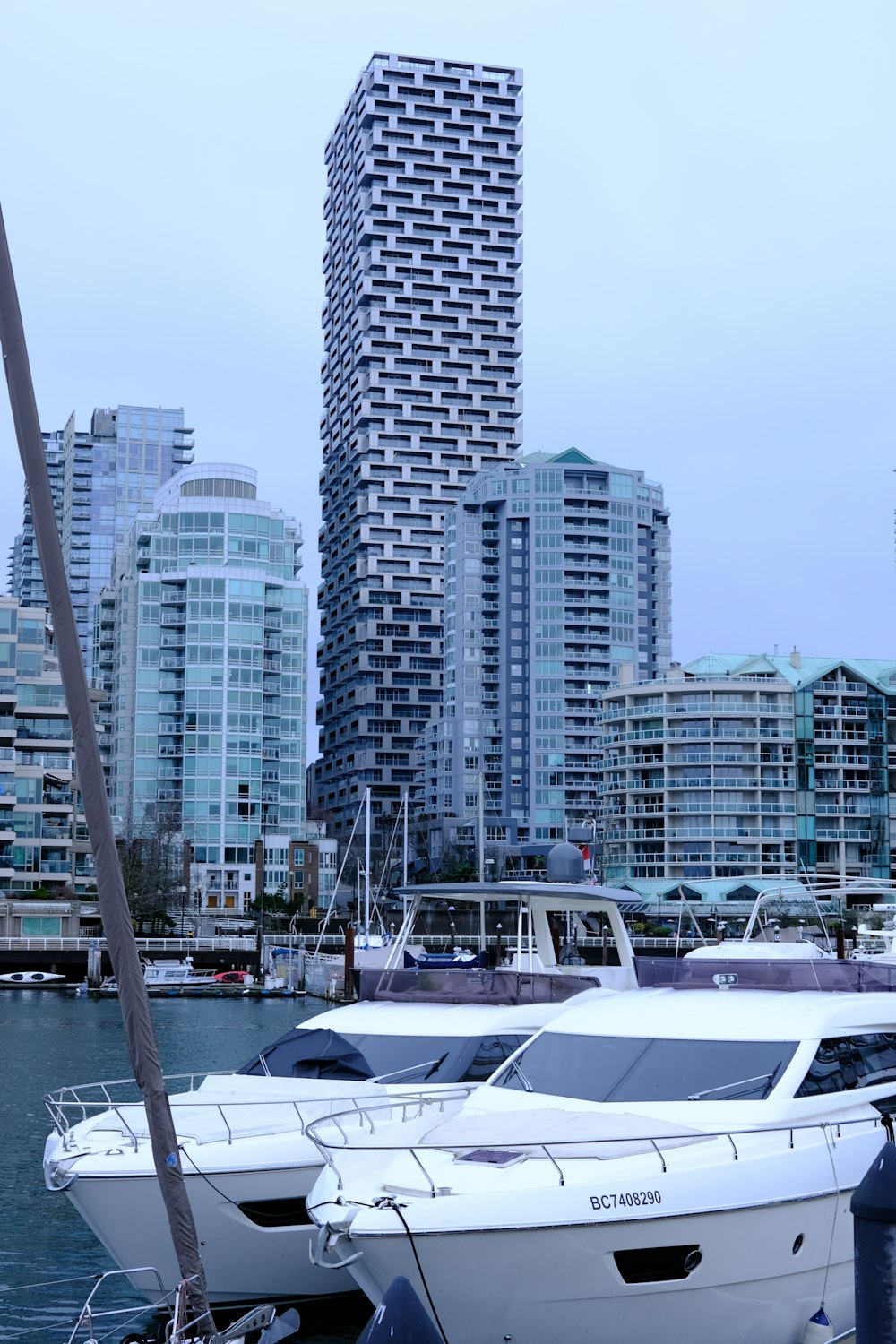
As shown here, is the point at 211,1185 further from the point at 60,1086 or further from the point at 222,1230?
the point at 60,1086

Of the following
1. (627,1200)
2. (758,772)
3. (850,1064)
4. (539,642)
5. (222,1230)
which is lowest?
(222,1230)

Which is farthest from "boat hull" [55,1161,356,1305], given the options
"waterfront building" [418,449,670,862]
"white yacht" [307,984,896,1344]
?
"waterfront building" [418,449,670,862]

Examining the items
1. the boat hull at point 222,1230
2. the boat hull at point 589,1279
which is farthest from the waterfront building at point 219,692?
the boat hull at point 589,1279

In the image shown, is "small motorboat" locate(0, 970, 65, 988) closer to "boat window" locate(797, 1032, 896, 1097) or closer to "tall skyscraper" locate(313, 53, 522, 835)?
"boat window" locate(797, 1032, 896, 1097)

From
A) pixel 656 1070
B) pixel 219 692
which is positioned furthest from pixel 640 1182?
pixel 219 692

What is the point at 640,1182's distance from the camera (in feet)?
41.1

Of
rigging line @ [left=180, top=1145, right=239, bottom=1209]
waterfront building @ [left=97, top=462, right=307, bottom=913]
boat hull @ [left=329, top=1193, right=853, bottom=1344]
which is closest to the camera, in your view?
boat hull @ [left=329, top=1193, right=853, bottom=1344]

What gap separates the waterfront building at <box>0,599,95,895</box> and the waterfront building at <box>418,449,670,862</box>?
176 feet

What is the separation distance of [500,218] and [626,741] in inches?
3710

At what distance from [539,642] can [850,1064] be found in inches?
5543

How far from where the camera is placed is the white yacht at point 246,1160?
50.8 ft

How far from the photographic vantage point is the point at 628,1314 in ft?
40.8

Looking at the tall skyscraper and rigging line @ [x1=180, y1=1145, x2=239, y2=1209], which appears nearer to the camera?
rigging line @ [x1=180, y1=1145, x2=239, y2=1209]

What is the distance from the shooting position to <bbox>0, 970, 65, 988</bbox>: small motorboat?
8550 centimetres
